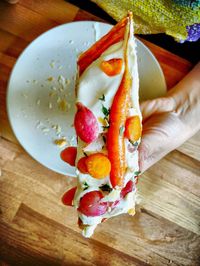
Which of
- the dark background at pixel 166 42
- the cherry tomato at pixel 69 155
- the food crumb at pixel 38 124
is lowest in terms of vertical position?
the food crumb at pixel 38 124

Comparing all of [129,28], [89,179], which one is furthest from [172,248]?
[129,28]

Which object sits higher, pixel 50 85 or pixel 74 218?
pixel 50 85

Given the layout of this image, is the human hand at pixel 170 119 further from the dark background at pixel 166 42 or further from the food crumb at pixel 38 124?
the food crumb at pixel 38 124

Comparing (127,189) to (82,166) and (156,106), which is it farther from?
(156,106)

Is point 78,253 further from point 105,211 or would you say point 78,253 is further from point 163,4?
point 163,4

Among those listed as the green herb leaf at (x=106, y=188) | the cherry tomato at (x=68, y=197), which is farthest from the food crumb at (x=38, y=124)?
the green herb leaf at (x=106, y=188)

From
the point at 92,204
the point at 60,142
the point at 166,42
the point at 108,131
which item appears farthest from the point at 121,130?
the point at 166,42
